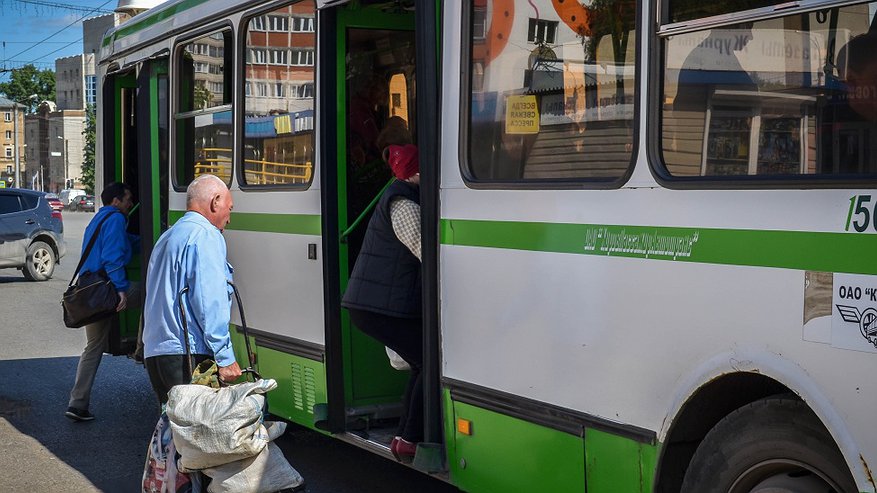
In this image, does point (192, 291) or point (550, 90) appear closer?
point (550, 90)

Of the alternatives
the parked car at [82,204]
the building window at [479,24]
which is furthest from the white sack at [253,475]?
the parked car at [82,204]

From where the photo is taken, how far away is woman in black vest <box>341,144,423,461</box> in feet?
18.7

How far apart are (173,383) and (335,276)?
1136mm

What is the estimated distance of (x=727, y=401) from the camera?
3988 millimetres

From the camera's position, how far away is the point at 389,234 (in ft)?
19.0

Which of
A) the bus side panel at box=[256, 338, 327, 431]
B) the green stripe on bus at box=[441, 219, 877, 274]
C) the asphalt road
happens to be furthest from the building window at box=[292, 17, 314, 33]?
the asphalt road

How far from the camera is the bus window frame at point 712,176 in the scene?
3.40m

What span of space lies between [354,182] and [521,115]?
76.7 inches

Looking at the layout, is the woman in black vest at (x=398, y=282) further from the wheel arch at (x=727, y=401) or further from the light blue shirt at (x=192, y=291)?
the wheel arch at (x=727, y=401)

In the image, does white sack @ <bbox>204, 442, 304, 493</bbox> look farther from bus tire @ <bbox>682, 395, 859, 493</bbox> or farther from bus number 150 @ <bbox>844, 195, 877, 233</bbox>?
bus number 150 @ <bbox>844, 195, 877, 233</bbox>

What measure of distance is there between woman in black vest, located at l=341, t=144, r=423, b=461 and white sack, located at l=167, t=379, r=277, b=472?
0.89m

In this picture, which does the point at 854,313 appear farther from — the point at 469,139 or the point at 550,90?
the point at 469,139

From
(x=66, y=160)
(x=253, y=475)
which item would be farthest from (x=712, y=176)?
(x=66, y=160)

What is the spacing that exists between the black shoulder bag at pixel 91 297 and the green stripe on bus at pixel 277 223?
4.94ft
